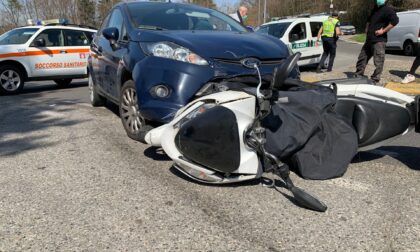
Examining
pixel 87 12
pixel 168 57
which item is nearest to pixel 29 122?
pixel 168 57

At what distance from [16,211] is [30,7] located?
39.4 metres

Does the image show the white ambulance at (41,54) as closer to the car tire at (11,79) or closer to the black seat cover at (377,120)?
the car tire at (11,79)

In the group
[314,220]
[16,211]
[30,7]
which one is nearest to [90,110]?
[16,211]

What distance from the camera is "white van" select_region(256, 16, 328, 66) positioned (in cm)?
1377

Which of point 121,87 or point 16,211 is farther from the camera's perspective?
point 121,87

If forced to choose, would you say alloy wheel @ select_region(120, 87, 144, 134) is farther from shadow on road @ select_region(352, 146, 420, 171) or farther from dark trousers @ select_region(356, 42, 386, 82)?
dark trousers @ select_region(356, 42, 386, 82)

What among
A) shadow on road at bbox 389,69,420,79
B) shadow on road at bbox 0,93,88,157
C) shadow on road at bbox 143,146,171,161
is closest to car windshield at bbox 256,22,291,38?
shadow on road at bbox 389,69,420,79

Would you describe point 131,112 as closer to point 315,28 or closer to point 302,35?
point 302,35

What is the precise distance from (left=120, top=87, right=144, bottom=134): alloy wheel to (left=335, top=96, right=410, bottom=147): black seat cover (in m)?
2.23

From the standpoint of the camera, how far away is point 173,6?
18.7 ft

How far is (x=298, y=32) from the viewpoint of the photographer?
46.0ft

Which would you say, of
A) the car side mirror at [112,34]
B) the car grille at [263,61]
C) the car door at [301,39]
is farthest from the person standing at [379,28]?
the car side mirror at [112,34]

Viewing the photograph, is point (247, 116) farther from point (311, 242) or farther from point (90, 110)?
point (90, 110)

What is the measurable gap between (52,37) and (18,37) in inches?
31.2
